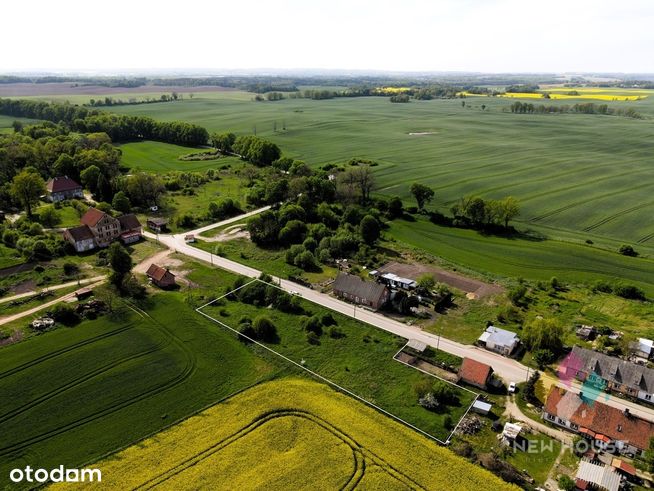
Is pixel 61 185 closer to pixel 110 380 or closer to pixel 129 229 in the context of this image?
pixel 129 229

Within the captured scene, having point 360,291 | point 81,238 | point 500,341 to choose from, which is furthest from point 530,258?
point 81,238

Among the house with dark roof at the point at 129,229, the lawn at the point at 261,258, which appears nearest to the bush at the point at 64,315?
the lawn at the point at 261,258

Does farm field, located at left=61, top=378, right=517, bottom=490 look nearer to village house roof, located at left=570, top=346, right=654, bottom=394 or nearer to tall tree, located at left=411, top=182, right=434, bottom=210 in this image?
village house roof, located at left=570, top=346, right=654, bottom=394

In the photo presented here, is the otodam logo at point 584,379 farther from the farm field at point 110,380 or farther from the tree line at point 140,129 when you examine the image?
the tree line at point 140,129

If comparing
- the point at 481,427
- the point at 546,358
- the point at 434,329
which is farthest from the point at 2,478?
the point at 546,358

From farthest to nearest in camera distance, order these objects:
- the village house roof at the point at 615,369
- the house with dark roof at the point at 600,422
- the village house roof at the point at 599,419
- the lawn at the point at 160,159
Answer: the lawn at the point at 160,159 < the village house roof at the point at 615,369 < the village house roof at the point at 599,419 < the house with dark roof at the point at 600,422
